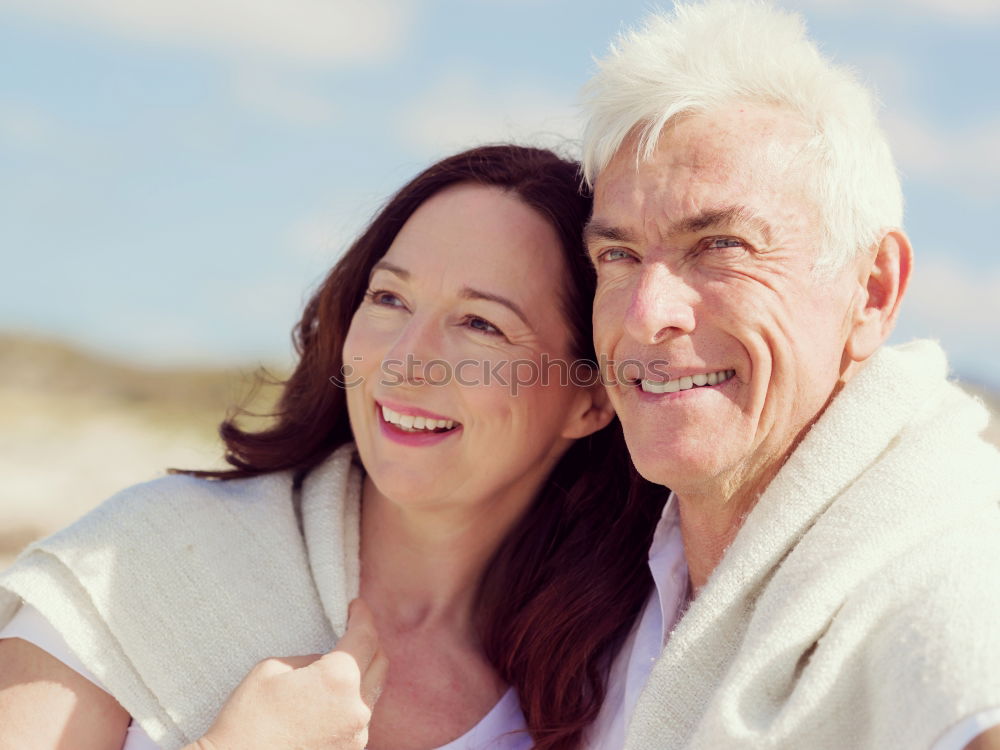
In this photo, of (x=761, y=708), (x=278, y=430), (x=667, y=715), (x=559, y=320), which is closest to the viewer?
(x=761, y=708)

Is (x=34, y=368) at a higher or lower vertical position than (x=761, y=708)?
lower

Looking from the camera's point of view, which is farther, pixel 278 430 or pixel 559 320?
pixel 278 430

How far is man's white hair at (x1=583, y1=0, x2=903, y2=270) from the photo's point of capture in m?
2.63

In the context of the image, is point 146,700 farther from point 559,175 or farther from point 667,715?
point 559,175

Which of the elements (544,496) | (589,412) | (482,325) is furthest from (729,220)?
(544,496)

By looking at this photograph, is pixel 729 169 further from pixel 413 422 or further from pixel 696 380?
pixel 413 422

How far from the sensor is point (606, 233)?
2.82m

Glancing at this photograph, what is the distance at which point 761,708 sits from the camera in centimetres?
232

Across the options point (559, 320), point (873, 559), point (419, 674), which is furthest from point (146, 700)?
point (873, 559)

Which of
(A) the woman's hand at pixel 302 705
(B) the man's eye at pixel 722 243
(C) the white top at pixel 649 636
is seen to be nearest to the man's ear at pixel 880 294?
(B) the man's eye at pixel 722 243

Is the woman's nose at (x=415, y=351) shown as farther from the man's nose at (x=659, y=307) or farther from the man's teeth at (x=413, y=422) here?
the man's nose at (x=659, y=307)

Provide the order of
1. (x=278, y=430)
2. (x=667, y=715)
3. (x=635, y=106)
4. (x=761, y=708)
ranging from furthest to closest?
(x=278, y=430)
(x=635, y=106)
(x=667, y=715)
(x=761, y=708)

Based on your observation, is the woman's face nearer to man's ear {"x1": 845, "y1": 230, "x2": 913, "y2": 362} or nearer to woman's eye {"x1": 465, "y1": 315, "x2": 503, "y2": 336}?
woman's eye {"x1": 465, "y1": 315, "x2": 503, "y2": 336}

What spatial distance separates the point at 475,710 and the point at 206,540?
2.98ft
